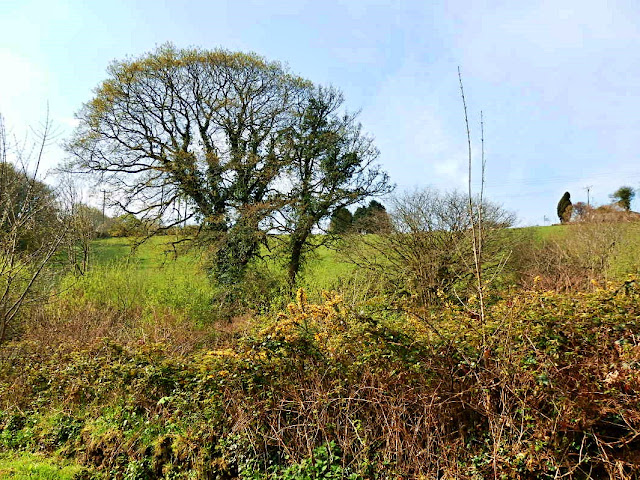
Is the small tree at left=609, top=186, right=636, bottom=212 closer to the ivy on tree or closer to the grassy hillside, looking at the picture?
the ivy on tree

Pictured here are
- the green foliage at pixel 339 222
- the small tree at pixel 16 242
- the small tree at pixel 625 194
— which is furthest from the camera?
the small tree at pixel 625 194

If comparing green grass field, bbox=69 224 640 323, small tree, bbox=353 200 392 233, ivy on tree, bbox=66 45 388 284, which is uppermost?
ivy on tree, bbox=66 45 388 284

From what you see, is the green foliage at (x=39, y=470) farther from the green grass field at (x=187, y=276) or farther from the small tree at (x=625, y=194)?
the small tree at (x=625, y=194)

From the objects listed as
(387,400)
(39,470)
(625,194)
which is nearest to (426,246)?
(387,400)

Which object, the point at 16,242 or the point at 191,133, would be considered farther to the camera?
the point at 191,133

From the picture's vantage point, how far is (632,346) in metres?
3.67

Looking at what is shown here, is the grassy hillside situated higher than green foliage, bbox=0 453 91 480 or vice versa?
the grassy hillside

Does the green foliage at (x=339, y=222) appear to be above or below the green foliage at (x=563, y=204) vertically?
below

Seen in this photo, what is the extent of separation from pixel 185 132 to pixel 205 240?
469 centimetres

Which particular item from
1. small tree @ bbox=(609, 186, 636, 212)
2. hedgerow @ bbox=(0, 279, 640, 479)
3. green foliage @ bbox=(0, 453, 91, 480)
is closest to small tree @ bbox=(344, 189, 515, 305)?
hedgerow @ bbox=(0, 279, 640, 479)

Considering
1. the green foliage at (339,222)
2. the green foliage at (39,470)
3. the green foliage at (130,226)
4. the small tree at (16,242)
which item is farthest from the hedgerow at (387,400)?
the green foliage at (130,226)

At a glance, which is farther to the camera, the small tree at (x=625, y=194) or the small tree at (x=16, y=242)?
the small tree at (x=625, y=194)

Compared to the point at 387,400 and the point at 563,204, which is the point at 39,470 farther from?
the point at 563,204

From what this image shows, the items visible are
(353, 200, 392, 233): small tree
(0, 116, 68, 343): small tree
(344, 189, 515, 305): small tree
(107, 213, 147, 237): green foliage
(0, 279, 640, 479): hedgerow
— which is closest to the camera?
(0, 279, 640, 479): hedgerow
